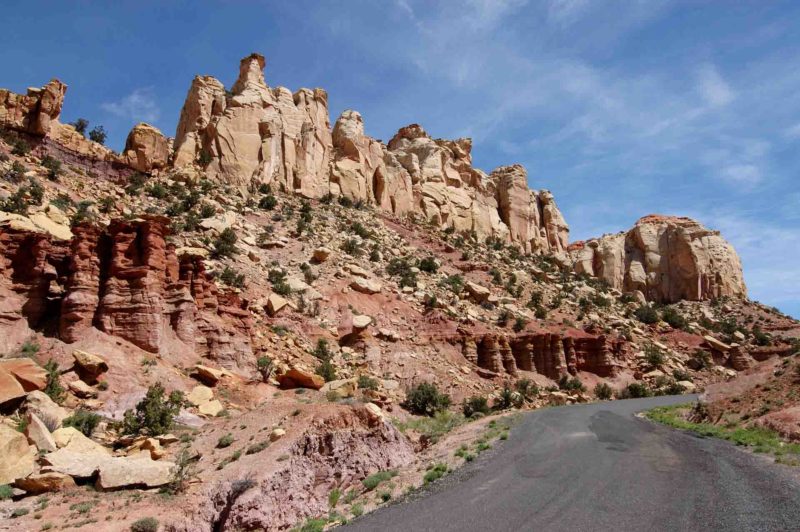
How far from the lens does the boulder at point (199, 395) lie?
17.9 m

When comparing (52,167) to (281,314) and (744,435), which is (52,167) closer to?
(281,314)

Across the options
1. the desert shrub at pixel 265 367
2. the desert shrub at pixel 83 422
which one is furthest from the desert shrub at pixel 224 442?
the desert shrub at pixel 265 367

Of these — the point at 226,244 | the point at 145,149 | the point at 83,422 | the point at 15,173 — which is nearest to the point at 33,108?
the point at 145,149

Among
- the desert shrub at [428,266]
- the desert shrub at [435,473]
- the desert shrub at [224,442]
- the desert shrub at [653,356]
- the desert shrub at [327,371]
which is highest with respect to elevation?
the desert shrub at [428,266]

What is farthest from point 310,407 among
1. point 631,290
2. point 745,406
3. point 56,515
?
point 631,290

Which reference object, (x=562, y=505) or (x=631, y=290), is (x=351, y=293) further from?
(x=631, y=290)

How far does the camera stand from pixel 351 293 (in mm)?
33281

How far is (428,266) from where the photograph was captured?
44.4 meters

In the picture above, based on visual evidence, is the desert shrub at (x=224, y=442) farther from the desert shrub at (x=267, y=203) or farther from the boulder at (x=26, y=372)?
the desert shrub at (x=267, y=203)

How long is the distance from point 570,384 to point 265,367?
2408 centimetres

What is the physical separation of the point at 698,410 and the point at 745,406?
2.74 metres

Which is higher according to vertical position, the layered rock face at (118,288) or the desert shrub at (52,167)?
the desert shrub at (52,167)

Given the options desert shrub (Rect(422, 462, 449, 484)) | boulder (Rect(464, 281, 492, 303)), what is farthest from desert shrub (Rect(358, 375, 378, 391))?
boulder (Rect(464, 281, 492, 303))

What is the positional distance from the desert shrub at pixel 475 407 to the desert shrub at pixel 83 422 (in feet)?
57.0
